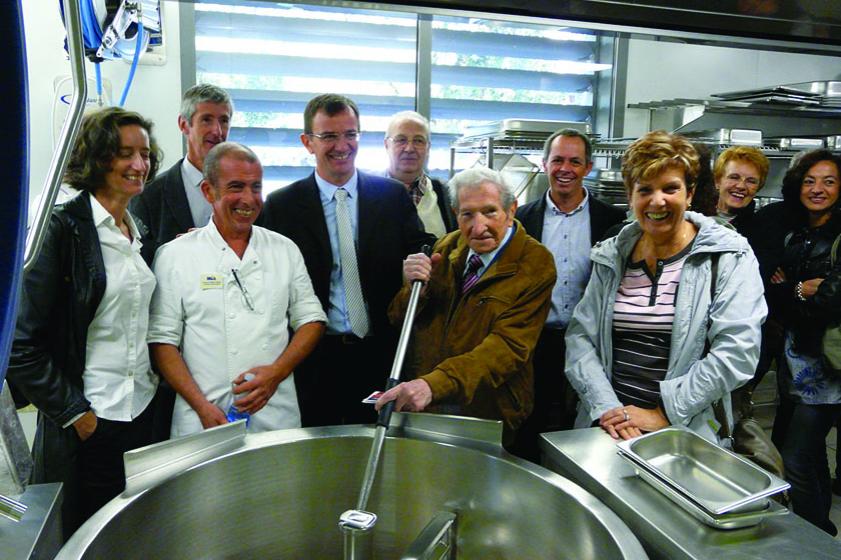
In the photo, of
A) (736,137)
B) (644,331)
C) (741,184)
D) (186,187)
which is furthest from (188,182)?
(736,137)

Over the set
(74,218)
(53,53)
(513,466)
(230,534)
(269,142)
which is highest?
(53,53)

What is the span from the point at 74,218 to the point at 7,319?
4.03 ft

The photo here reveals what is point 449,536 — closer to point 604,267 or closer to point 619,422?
point 619,422

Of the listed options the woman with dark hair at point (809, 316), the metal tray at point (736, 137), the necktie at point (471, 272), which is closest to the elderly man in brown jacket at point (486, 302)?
the necktie at point (471, 272)

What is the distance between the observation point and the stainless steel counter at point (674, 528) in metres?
0.72

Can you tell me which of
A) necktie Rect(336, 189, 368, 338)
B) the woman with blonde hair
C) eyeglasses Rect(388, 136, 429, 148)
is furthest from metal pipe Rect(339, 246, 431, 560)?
the woman with blonde hair

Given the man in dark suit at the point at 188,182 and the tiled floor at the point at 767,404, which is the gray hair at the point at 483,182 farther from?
the tiled floor at the point at 767,404

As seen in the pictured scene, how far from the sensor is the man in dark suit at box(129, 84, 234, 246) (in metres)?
1.95

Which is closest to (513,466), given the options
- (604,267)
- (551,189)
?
(604,267)

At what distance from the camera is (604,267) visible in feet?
5.49

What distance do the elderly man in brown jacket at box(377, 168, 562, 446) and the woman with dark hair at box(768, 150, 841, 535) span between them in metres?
1.22

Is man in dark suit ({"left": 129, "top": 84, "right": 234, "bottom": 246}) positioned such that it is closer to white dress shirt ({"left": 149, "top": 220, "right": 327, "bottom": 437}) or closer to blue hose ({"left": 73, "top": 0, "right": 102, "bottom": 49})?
white dress shirt ({"left": 149, "top": 220, "right": 327, "bottom": 437})

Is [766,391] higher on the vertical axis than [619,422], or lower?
lower

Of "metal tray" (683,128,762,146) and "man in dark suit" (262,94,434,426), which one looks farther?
"metal tray" (683,128,762,146)
